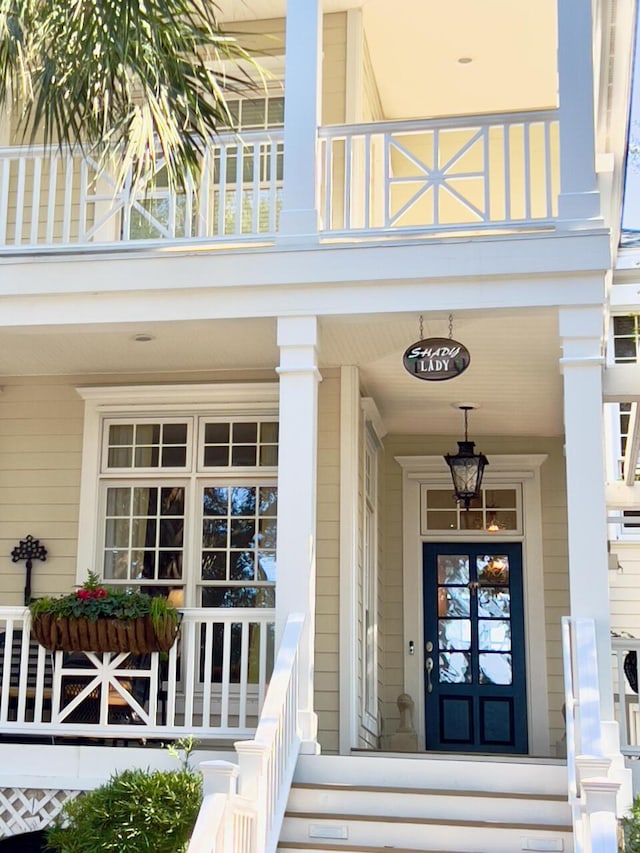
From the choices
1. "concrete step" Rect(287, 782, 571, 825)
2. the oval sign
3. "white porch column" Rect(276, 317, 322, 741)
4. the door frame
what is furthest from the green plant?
the door frame

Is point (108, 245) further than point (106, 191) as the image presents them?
No

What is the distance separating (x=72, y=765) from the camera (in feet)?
23.1

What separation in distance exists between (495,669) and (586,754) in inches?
201

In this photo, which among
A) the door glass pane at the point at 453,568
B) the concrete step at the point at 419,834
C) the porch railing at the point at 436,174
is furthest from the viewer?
the door glass pane at the point at 453,568

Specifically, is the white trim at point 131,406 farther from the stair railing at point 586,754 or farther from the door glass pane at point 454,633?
the stair railing at point 586,754

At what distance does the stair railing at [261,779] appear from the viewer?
4.92 metres

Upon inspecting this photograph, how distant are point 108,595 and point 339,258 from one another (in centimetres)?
276

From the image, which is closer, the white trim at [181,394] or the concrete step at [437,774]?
the concrete step at [437,774]

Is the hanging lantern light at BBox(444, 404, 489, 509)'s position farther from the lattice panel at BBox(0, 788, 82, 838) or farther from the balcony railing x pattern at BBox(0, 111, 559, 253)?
the lattice panel at BBox(0, 788, 82, 838)

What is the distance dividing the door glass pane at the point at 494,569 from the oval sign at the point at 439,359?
4.24 metres

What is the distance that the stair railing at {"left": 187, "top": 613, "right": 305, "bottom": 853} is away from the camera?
4.92 meters

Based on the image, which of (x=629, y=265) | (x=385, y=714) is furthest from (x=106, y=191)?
(x=385, y=714)

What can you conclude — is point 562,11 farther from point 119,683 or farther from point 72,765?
point 72,765

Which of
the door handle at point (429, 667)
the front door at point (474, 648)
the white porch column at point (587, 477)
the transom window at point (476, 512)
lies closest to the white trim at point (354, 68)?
the white porch column at point (587, 477)
